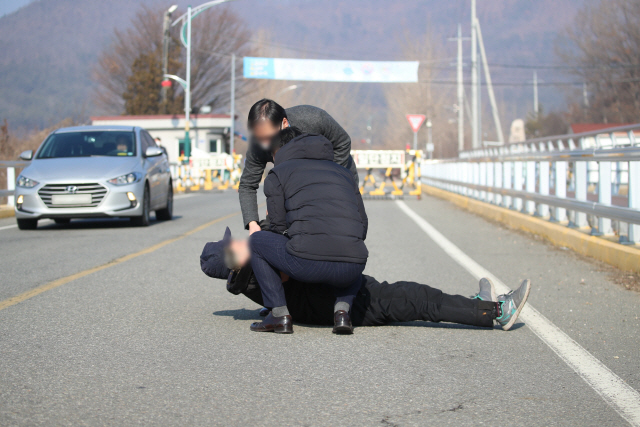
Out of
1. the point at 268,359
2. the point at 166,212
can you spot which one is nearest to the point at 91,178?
the point at 166,212

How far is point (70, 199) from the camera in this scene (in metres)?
11.4

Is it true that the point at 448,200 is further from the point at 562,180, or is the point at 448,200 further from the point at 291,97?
the point at 291,97

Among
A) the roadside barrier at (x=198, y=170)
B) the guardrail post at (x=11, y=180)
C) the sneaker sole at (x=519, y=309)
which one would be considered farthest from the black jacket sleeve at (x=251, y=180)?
the roadside barrier at (x=198, y=170)

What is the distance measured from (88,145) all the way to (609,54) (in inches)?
1787

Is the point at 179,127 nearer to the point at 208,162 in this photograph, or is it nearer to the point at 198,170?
the point at 198,170

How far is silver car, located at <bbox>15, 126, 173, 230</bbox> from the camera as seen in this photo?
37.5ft

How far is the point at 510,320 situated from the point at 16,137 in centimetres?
2500

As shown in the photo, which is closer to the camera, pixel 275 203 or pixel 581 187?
pixel 275 203

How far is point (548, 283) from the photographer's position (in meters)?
7.23

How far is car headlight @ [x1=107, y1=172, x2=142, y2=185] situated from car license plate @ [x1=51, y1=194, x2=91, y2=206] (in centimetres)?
44

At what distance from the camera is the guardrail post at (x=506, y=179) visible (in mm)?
14391

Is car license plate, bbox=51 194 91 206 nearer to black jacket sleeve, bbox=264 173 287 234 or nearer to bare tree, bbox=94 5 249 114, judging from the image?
black jacket sleeve, bbox=264 173 287 234

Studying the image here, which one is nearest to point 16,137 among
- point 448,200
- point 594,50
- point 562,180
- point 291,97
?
point 448,200

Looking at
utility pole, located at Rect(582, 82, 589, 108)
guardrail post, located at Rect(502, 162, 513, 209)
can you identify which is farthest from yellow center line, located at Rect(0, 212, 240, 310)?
utility pole, located at Rect(582, 82, 589, 108)
